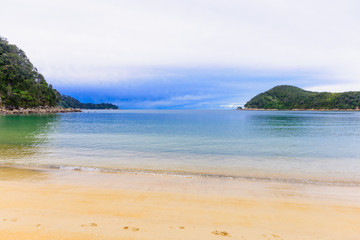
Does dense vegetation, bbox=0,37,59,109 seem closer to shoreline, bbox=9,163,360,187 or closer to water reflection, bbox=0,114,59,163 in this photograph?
water reflection, bbox=0,114,59,163

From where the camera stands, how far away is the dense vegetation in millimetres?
95500

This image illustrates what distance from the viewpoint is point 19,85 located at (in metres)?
105

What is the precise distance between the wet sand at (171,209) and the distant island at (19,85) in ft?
364

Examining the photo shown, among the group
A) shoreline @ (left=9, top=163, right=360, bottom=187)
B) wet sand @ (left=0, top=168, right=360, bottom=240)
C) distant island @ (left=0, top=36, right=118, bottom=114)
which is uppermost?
distant island @ (left=0, top=36, right=118, bottom=114)

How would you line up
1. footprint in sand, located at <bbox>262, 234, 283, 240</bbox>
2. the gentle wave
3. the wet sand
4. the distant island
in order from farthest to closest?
the distant island < the gentle wave < the wet sand < footprint in sand, located at <bbox>262, 234, 283, 240</bbox>

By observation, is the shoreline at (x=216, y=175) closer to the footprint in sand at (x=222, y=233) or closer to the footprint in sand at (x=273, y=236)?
the footprint in sand at (x=273, y=236)

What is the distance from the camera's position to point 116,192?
23.5ft

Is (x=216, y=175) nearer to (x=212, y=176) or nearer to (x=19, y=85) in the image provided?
(x=212, y=176)

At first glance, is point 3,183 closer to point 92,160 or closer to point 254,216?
point 92,160

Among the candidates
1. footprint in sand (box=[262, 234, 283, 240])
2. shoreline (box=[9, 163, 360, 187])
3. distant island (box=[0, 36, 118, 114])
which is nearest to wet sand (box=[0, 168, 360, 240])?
footprint in sand (box=[262, 234, 283, 240])

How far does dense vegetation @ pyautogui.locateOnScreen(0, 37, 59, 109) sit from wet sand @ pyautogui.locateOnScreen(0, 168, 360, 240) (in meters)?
115

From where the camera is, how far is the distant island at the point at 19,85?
313 ft

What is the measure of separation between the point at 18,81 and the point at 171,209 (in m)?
133

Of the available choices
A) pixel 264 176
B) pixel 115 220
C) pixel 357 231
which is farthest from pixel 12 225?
pixel 264 176
